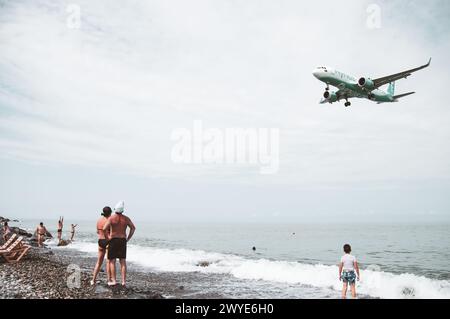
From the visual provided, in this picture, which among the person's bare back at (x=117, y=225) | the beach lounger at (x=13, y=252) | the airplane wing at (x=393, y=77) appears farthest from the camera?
the airplane wing at (x=393, y=77)

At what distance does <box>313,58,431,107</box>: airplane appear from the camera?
32469mm

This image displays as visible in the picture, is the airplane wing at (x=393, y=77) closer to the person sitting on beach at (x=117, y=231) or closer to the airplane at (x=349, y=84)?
the airplane at (x=349, y=84)

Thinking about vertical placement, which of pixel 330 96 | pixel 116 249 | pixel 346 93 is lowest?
pixel 116 249

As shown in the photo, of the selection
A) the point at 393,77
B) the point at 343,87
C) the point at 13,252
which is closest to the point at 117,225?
the point at 13,252

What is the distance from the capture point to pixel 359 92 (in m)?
34.9

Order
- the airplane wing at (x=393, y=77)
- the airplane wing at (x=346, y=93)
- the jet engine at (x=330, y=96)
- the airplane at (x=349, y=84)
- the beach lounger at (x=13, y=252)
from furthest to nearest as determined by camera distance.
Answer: the jet engine at (x=330, y=96) → the airplane wing at (x=346, y=93) → the airplane at (x=349, y=84) → the airplane wing at (x=393, y=77) → the beach lounger at (x=13, y=252)

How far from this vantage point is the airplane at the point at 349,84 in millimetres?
32469

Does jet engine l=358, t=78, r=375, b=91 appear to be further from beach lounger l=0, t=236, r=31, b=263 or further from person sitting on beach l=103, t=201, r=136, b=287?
beach lounger l=0, t=236, r=31, b=263

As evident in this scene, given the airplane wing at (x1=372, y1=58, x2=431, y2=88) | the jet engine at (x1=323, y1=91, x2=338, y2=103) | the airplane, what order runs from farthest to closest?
1. the jet engine at (x1=323, y1=91, x2=338, y2=103)
2. the airplane
3. the airplane wing at (x1=372, y1=58, x2=431, y2=88)

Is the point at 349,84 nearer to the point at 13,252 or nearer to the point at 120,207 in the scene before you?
the point at 120,207

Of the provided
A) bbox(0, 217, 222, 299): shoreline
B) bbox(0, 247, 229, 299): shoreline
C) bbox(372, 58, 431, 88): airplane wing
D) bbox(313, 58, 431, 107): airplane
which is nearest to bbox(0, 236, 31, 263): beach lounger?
bbox(0, 217, 222, 299): shoreline

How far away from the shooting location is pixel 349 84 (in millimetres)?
33594

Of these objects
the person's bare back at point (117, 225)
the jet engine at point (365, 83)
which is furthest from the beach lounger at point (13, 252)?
the jet engine at point (365, 83)
